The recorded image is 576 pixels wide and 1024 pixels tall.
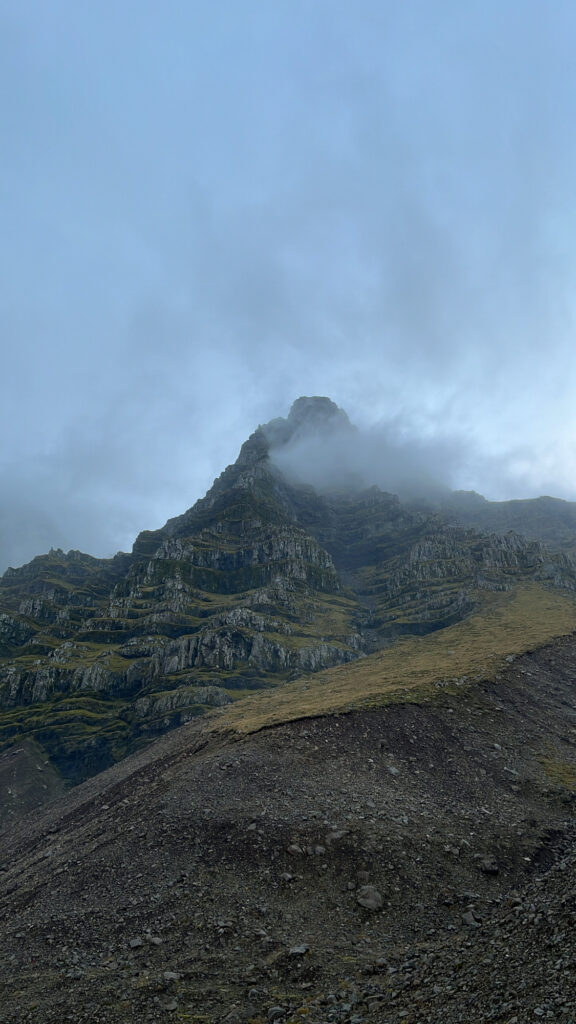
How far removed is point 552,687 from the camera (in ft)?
232

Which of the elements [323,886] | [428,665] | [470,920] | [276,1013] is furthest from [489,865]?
[428,665]

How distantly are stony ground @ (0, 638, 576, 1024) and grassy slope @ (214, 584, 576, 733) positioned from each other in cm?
612

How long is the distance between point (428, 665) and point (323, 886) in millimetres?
59663

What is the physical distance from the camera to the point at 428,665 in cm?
8631

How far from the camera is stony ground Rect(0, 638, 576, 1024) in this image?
2033 cm

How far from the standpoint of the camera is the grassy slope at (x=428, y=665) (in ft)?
203

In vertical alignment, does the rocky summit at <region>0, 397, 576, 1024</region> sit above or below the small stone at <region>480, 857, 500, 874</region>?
above

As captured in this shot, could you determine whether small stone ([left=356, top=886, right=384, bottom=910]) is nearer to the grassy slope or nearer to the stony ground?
the stony ground

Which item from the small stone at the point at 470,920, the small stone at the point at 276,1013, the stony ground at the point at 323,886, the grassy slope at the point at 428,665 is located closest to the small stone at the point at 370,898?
the stony ground at the point at 323,886

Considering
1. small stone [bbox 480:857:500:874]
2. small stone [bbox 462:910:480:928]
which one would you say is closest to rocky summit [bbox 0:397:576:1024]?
small stone [bbox 462:910:480:928]

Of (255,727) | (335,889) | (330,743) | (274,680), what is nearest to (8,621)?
(274,680)

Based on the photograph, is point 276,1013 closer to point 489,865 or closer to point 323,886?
point 323,886

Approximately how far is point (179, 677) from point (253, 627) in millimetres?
34386

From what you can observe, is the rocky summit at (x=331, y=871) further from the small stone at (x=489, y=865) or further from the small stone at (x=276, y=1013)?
the small stone at (x=489, y=865)
